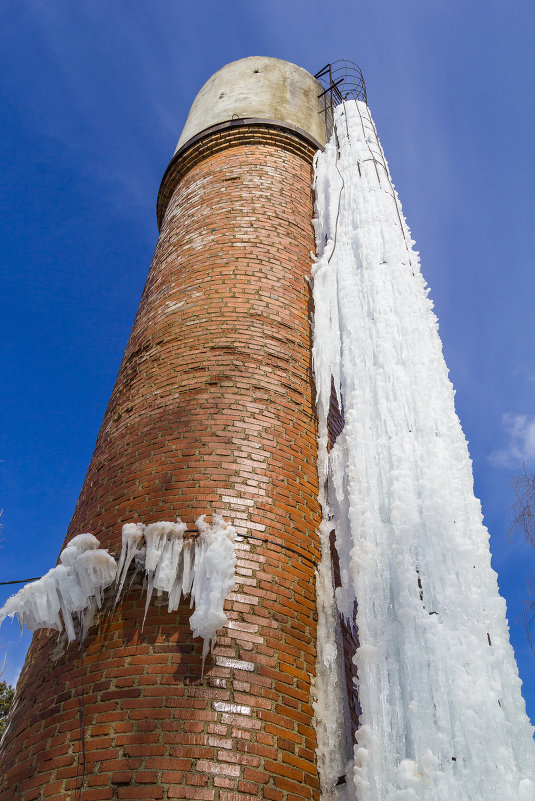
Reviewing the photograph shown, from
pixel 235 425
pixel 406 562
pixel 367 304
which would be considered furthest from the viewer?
pixel 367 304

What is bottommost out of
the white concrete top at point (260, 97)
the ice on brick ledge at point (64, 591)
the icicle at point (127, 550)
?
the ice on brick ledge at point (64, 591)

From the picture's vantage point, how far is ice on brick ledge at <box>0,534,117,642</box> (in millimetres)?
3566

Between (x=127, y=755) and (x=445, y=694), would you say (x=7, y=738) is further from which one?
(x=445, y=694)

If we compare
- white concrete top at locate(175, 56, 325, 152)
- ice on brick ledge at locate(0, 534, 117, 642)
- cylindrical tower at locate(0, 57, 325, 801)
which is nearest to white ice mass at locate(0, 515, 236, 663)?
ice on brick ledge at locate(0, 534, 117, 642)

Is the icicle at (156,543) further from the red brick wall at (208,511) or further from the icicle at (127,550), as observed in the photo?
the red brick wall at (208,511)

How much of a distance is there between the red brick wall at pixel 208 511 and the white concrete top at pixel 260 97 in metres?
1.50

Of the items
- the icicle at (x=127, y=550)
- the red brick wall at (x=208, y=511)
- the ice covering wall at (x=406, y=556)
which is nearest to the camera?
the ice covering wall at (x=406, y=556)

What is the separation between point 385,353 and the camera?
502cm

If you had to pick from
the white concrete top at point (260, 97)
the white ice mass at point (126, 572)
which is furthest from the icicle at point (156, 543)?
the white concrete top at point (260, 97)

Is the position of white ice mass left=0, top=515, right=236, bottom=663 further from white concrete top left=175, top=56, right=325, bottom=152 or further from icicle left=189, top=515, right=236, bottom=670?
white concrete top left=175, top=56, right=325, bottom=152

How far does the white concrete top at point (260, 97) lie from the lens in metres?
7.86

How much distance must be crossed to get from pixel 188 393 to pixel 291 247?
2.30 meters

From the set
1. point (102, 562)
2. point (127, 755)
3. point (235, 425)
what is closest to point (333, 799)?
point (127, 755)

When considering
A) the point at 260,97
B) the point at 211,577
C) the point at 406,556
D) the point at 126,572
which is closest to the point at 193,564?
the point at 211,577
